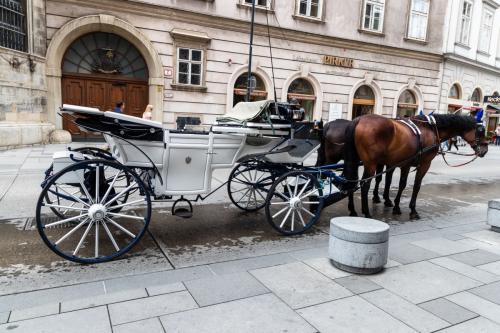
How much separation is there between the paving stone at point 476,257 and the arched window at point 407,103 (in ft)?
65.1

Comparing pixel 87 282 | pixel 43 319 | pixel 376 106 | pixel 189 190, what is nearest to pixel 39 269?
pixel 87 282

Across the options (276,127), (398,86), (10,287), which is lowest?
(10,287)

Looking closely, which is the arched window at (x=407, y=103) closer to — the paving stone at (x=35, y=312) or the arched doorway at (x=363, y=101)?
the arched doorway at (x=363, y=101)

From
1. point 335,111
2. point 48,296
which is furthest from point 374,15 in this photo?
point 48,296

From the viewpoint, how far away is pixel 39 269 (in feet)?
13.2

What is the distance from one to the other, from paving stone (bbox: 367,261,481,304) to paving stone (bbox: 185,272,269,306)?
1308mm

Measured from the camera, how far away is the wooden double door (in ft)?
51.0

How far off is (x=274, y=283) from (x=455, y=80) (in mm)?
26557

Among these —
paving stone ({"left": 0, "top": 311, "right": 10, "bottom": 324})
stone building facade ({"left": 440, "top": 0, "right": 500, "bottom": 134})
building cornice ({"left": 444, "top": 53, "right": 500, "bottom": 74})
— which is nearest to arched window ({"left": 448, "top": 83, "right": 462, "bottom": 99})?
stone building facade ({"left": 440, "top": 0, "right": 500, "bottom": 134})

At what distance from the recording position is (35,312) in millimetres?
3160

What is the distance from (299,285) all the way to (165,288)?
132 cm

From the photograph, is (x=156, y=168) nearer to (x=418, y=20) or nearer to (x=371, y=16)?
(x=371, y=16)

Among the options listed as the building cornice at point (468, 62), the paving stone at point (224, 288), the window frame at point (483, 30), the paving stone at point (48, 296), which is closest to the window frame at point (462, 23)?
the building cornice at point (468, 62)

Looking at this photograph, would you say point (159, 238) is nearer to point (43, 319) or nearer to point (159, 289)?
point (159, 289)
